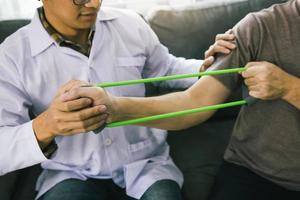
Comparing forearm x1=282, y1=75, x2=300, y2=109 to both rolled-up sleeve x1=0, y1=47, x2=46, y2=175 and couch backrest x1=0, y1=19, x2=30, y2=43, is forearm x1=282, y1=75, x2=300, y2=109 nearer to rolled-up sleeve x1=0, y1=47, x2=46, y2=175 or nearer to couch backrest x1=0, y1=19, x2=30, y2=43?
rolled-up sleeve x1=0, y1=47, x2=46, y2=175

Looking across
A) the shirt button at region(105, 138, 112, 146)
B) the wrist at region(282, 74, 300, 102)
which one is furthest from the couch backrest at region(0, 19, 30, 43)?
the wrist at region(282, 74, 300, 102)

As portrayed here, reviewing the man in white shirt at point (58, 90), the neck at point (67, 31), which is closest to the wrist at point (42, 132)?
the man in white shirt at point (58, 90)

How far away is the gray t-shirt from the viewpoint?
1.14 meters

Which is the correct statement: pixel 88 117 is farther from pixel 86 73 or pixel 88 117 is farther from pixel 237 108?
pixel 237 108

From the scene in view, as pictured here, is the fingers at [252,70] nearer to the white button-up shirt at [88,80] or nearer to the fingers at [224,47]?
the fingers at [224,47]

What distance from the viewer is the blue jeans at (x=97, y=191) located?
123cm

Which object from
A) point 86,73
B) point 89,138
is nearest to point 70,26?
point 86,73

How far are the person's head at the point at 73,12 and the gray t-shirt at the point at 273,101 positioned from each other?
421 mm

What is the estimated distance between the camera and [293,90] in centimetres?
111

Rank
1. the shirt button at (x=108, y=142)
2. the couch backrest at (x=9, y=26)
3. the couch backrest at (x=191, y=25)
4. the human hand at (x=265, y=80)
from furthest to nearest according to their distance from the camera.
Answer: the couch backrest at (x=191, y=25)
the couch backrest at (x=9, y=26)
the shirt button at (x=108, y=142)
the human hand at (x=265, y=80)

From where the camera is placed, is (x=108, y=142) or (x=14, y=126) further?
(x=108, y=142)

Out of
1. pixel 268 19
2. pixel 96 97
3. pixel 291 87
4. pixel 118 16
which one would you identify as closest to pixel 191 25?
pixel 118 16

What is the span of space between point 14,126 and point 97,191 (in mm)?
356

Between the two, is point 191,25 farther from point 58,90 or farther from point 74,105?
point 74,105
